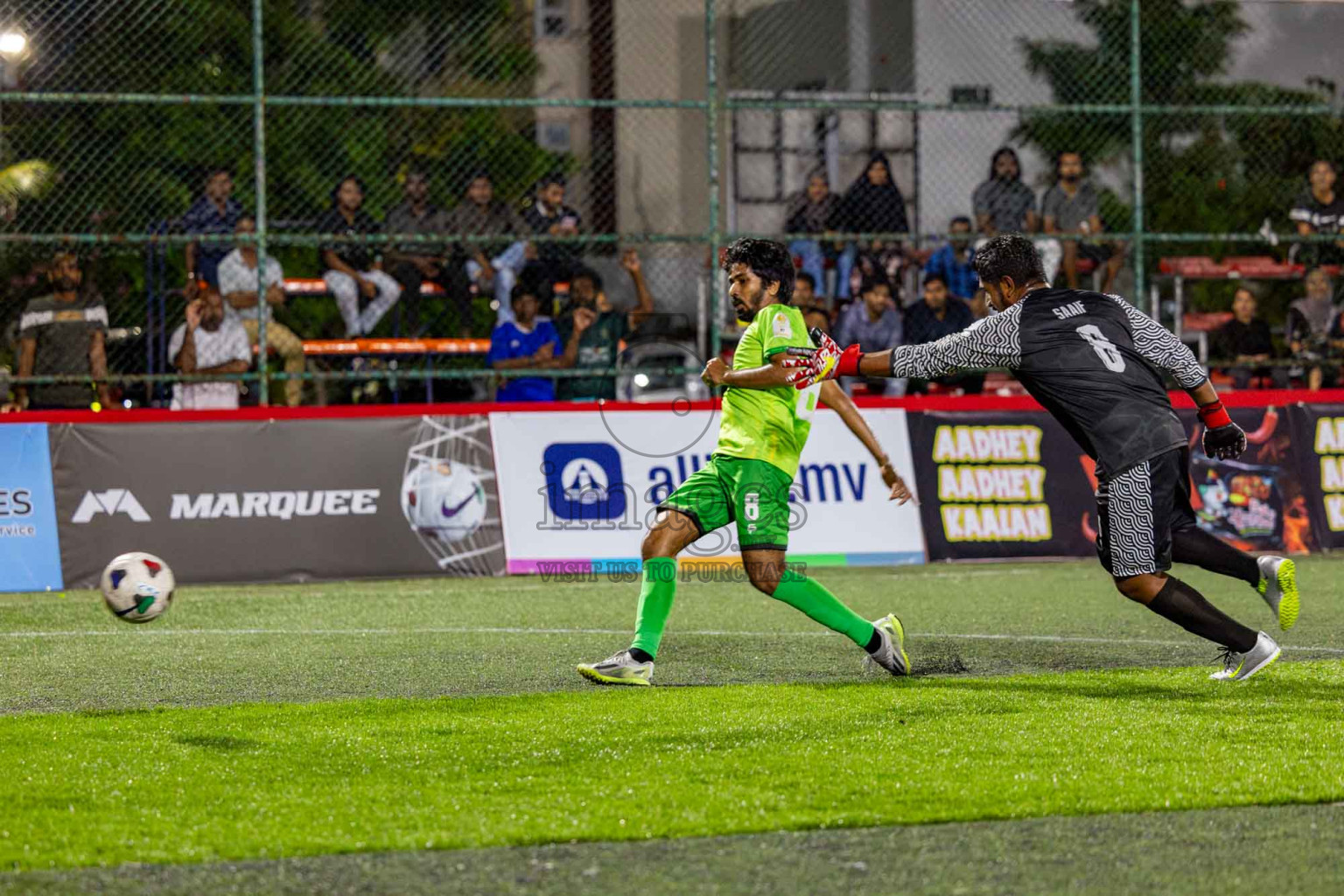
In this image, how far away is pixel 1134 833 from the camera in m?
4.77

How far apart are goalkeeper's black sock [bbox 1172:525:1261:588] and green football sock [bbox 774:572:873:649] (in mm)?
1401

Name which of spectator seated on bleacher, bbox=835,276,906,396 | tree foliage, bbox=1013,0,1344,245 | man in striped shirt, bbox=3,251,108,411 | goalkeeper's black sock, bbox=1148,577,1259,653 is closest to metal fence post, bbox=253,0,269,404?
man in striped shirt, bbox=3,251,108,411

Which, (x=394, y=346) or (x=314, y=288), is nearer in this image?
(x=394, y=346)

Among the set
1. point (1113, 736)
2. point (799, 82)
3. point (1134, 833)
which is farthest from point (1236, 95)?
point (1134, 833)

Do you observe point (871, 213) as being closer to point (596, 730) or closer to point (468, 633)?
point (468, 633)

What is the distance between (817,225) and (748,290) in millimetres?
8455

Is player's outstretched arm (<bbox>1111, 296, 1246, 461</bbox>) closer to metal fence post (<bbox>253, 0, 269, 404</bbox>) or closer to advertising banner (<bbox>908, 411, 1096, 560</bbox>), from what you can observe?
advertising banner (<bbox>908, 411, 1096, 560</bbox>)

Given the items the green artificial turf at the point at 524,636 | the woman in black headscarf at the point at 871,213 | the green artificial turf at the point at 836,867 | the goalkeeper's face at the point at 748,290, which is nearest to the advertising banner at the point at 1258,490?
the green artificial turf at the point at 524,636

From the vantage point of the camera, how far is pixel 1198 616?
23.8 ft

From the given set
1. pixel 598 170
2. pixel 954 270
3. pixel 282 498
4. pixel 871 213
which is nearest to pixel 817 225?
pixel 871 213

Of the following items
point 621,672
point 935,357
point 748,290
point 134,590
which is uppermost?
point 748,290

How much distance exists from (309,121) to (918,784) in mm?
15849

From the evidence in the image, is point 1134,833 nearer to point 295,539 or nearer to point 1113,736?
point 1113,736

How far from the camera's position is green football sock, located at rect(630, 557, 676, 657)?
7613 mm
